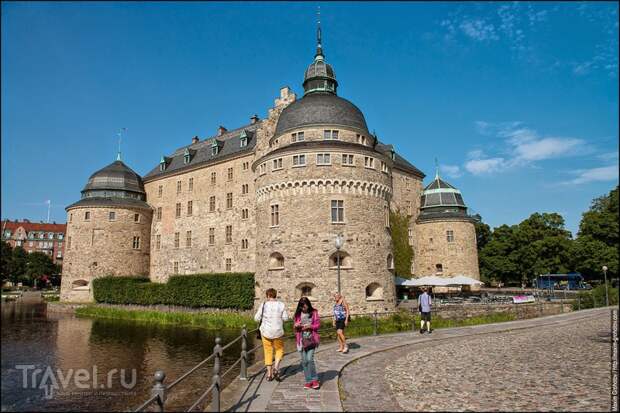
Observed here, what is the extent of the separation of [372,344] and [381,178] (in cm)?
1462

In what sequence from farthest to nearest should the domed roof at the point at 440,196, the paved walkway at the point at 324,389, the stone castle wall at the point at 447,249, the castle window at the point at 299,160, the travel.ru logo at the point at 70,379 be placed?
the domed roof at the point at 440,196
the stone castle wall at the point at 447,249
the castle window at the point at 299,160
the travel.ru logo at the point at 70,379
the paved walkway at the point at 324,389

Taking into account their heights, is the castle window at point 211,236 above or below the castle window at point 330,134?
below

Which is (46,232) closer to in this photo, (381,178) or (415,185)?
(415,185)

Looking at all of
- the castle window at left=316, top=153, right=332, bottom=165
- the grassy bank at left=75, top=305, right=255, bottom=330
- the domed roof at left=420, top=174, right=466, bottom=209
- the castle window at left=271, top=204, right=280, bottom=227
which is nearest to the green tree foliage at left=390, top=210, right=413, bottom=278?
the domed roof at left=420, top=174, right=466, bottom=209

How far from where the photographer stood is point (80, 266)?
4406cm

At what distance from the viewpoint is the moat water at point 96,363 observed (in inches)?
261

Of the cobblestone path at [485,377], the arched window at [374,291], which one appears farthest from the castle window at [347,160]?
the cobblestone path at [485,377]

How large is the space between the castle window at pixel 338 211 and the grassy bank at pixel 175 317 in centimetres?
889

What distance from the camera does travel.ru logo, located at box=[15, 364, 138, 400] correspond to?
13.1 metres

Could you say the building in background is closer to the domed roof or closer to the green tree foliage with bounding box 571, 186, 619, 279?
the domed roof

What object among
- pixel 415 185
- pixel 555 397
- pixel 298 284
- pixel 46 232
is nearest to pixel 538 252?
pixel 415 185

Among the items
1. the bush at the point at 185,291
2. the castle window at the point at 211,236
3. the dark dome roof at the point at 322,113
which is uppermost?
the dark dome roof at the point at 322,113

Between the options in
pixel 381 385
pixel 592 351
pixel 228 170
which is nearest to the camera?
pixel 381 385

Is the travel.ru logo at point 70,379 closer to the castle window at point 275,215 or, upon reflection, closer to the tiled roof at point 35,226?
the castle window at point 275,215
